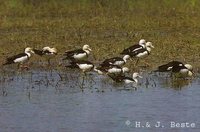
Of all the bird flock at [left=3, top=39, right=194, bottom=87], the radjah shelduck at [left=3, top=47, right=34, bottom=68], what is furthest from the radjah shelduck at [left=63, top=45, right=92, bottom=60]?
the radjah shelduck at [left=3, top=47, right=34, bottom=68]

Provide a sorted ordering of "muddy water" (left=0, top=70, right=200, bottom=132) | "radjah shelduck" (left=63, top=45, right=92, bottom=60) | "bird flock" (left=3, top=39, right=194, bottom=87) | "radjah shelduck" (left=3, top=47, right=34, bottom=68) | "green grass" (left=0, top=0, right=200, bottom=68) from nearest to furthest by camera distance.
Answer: "muddy water" (left=0, top=70, right=200, bottom=132)
"bird flock" (left=3, top=39, right=194, bottom=87)
"radjah shelduck" (left=3, top=47, right=34, bottom=68)
"radjah shelduck" (left=63, top=45, right=92, bottom=60)
"green grass" (left=0, top=0, right=200, bottom=68)

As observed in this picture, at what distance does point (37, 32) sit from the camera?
28.7m

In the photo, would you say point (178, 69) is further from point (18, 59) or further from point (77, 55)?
point (18, 59)

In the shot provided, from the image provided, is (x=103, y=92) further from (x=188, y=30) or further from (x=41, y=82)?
(x=188, y=30)

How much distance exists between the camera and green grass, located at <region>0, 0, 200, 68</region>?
2479 centimetres

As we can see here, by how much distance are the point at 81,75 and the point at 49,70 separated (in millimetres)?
1323

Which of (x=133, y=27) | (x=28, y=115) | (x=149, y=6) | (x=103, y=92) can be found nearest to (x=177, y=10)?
(x=149, y=6)

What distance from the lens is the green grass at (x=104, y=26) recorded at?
2479 cm

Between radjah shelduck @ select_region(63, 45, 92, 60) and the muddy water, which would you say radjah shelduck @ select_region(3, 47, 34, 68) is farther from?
radjah shelduck @ select_region(63, 45, 92, 60)

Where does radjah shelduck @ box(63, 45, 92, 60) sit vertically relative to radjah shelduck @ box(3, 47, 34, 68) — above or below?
above

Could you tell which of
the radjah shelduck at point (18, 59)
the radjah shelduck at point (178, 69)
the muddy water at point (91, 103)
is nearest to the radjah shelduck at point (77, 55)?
the muddy water at point (91, 103)

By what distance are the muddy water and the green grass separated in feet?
11.6

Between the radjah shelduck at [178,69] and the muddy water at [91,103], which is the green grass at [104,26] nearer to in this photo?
the radjah shelduck at [178,69]

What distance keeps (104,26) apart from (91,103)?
553 inches
